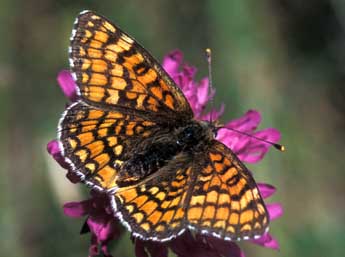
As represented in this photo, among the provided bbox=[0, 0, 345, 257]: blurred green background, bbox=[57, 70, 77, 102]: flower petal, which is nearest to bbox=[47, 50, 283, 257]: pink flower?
A: bbox=[57, 70, 77, 102]: flower petal

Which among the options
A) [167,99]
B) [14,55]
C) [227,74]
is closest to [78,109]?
[167,99]

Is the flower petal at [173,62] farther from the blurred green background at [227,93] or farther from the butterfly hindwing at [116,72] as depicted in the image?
the blurred green background at [227,93]

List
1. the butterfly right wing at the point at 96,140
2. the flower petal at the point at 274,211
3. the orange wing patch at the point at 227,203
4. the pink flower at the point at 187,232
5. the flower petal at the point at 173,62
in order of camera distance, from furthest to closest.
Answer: the flower petal at the point at 173,62 → the flower petal at the point at 274,211 → the pink flower at the point at 187,232 → the butterfly right wing at the point at 96,140 → the orange wing patch at the point at 227,203

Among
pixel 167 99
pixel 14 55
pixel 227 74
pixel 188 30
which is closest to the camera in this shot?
pixel 167 99

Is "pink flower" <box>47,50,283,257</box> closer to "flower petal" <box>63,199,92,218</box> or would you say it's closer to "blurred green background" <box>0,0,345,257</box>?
"flower petal" <box>63,199,92,218</box>

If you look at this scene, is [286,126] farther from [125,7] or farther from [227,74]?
[125,7]

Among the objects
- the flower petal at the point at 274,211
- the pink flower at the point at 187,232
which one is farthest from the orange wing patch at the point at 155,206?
the flower petal at the point at 274,211

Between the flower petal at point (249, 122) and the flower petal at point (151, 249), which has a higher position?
the flower petal at point (249, 122)
